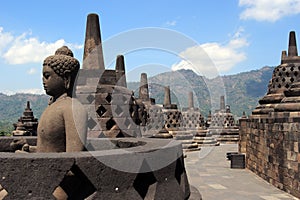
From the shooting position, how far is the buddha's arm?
2.91 m

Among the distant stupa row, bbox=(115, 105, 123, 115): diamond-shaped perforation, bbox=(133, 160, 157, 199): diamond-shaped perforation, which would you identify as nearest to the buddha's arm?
bbox=(133, 160, 157, 199): diamond-shaped perforation

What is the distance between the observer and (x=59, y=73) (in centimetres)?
310

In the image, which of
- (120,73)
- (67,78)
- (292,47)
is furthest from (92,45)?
(292,47)

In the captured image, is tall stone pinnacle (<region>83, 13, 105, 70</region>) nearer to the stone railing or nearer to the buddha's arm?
the buddha's arm

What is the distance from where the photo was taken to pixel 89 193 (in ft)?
8.61

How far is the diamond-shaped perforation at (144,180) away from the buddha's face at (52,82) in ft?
3.48

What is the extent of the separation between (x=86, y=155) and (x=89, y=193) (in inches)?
12.0

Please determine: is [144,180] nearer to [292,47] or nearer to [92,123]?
[92,123]

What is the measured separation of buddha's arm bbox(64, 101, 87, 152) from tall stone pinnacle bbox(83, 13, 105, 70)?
3182 millimetres

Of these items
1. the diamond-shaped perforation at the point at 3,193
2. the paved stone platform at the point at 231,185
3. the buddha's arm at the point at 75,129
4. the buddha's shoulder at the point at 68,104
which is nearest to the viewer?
the diamond-shaped perforation at the point at 3,193

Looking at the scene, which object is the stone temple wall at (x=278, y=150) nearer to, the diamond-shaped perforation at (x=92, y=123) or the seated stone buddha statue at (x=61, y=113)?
the diamond-shaped perforation at (x=92, y=123)

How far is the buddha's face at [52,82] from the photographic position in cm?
310

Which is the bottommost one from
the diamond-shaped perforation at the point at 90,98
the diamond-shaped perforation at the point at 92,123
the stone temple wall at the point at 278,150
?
the stone temple wall at the point at 278,150

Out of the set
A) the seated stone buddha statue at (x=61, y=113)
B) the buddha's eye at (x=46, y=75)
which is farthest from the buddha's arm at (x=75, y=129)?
the buddha's eye at (x=46, y=75)
